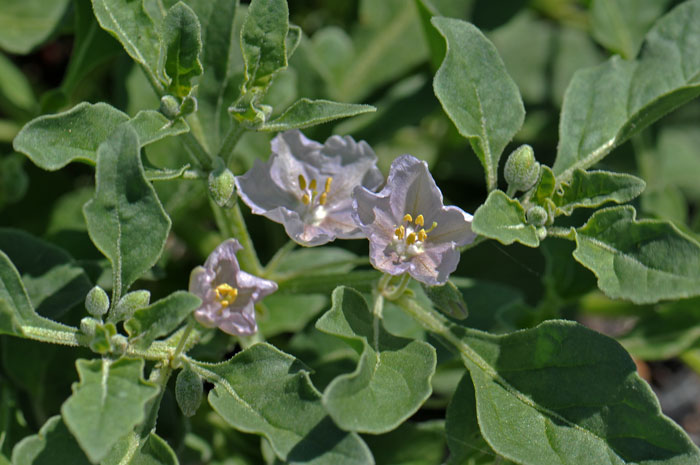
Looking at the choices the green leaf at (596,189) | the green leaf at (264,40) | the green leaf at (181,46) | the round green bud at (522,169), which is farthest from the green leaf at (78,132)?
the green leaf at (596,189)

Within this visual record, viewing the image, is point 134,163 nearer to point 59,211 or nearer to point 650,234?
point 650,234

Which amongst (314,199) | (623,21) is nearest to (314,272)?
(314,199)

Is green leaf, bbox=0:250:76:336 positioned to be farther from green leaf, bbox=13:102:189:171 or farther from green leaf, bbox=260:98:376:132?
green leaf, bbox=260:98:376:132

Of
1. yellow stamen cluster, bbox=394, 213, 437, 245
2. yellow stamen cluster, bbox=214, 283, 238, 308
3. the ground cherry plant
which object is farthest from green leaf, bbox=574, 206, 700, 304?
yellow stamen cluster, bbox=214, 283, 238, 308

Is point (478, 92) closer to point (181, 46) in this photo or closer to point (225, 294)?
point (181, 46)

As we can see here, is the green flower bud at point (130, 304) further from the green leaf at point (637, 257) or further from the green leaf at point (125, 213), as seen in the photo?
the green leaf at point (637, 257)

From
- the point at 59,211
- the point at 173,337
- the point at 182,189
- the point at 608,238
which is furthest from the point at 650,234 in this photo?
the point at 59,211
